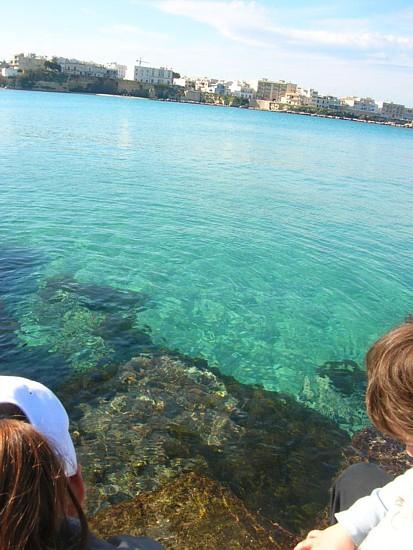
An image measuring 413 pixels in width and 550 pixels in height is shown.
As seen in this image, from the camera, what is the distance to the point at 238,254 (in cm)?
1589

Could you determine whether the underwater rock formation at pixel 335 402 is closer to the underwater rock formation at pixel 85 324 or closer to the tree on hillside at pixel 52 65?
the underwater rock formation at pixel 85 324

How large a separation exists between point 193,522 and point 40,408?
153 inches

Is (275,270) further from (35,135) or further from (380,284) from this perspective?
(35,135)

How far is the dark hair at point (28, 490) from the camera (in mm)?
1439

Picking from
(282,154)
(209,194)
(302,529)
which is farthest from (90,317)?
(282,154)

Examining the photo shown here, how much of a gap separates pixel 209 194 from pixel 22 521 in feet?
76.9

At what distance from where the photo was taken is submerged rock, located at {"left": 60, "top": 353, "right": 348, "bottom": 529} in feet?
19.2

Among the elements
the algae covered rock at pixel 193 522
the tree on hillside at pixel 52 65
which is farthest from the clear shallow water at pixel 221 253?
the tree on hillside at pixel 52 65

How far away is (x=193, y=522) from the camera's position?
507 centimetres

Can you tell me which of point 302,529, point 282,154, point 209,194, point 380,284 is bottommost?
point 302,529

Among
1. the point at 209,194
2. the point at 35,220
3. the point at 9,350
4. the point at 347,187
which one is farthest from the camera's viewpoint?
the point at 347,187

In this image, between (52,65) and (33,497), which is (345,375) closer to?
(33,497)

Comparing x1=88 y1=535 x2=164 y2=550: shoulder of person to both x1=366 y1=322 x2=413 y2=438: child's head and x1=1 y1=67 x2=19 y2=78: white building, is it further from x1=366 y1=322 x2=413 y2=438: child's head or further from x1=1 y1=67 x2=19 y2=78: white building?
x1=1 y1=67 x2=19 y2=78: white building

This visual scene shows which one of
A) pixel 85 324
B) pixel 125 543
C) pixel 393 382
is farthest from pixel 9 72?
pixel 393 382
